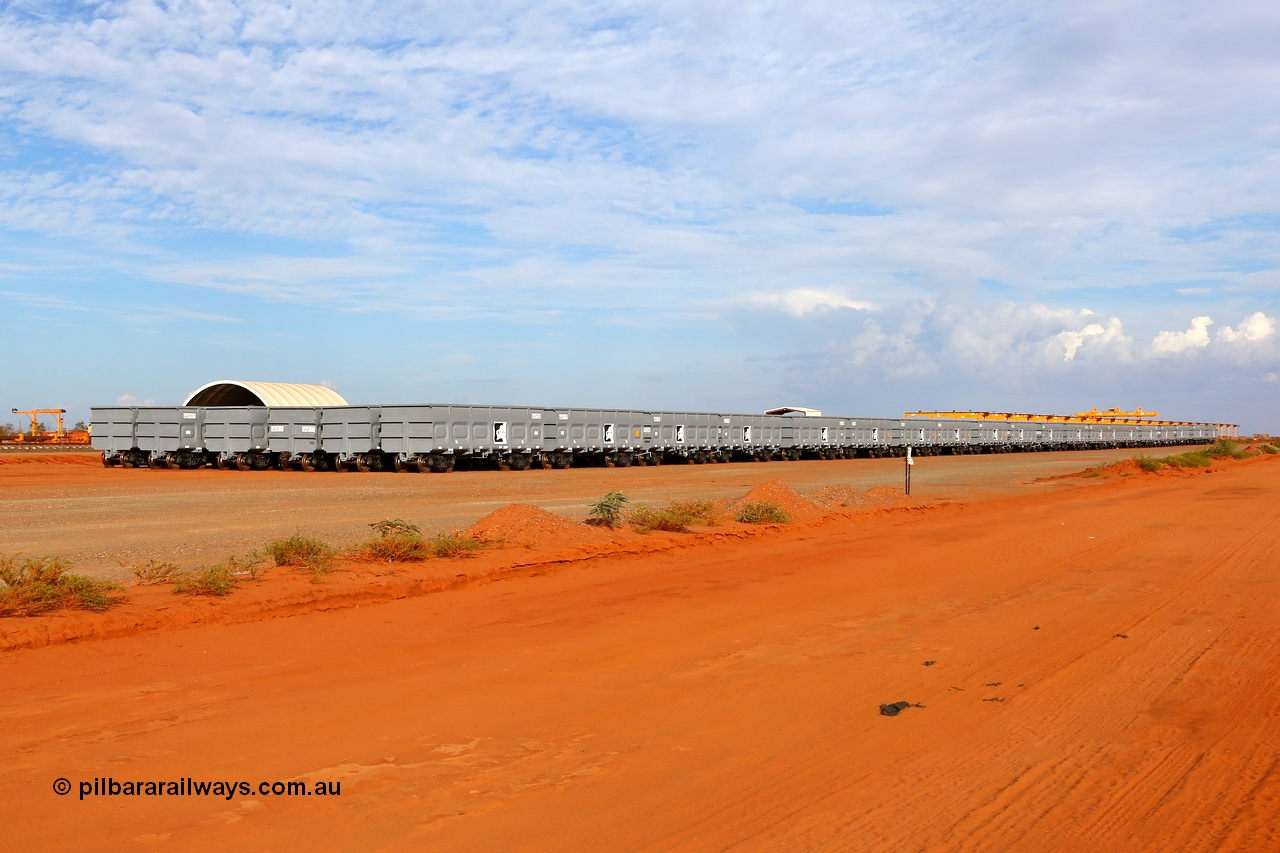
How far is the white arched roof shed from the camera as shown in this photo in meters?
47.4

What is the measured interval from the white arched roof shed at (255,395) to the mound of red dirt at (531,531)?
33972 millimetres

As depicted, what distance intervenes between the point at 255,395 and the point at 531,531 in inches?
1420

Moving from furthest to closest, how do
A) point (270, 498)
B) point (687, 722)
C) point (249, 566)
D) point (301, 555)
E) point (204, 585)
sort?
point (270, 498) < point (301, 555) < point (249, 566) < point (204, 585) < point (687, 722)

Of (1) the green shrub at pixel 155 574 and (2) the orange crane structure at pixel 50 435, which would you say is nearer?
(1) the green shrub at pixel 155 574

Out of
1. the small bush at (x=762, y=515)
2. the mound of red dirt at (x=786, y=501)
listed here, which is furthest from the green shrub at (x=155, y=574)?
the mound of red dirt at (x=786, y=501)

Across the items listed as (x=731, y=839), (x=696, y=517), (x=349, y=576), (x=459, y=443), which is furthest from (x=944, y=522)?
(x=459, y=443)

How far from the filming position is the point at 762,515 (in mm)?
19391

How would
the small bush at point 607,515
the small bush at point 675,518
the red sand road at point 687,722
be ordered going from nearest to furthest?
the red sand road at point 687,722 < the small bush at point 607,515 < the small bush at point 675,518

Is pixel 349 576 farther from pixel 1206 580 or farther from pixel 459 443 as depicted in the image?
pixel 459 443

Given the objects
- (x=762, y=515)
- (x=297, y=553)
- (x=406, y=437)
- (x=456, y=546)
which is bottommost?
(x=762, y=515)

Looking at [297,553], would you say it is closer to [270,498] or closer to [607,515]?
[607,515]

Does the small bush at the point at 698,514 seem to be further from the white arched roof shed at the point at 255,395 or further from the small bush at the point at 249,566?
the white arched roof shed at the point at 255,395

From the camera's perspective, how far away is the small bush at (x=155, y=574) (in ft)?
36.6

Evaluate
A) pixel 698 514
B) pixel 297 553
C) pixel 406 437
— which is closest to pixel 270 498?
pixel 698 514
